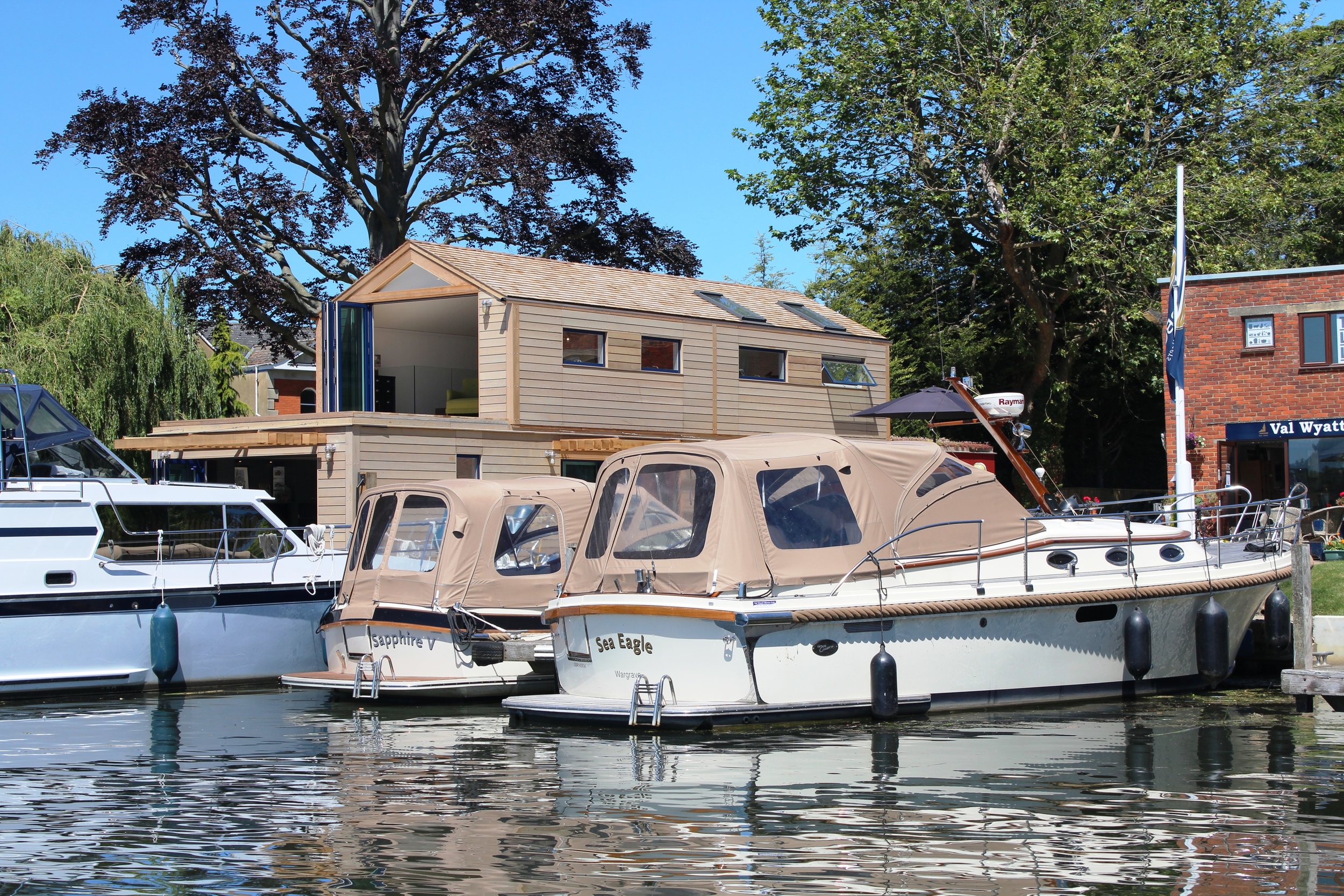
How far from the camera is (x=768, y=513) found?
13.0 metres

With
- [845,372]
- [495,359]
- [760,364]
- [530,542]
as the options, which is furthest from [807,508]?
[845,372]

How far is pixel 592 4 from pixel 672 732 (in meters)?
28.3

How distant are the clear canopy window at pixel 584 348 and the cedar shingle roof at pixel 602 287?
0.53 meters

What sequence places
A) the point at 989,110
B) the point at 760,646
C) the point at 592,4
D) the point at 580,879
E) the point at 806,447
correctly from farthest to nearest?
the point at 592,4 < the point at 989,110 < the point at 806,447 < the point at 760,646 < the point at 580,879

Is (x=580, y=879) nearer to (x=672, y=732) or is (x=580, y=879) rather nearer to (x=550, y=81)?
(x=672, y=732)

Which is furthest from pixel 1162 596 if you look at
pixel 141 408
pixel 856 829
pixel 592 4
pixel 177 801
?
pixel 592 4

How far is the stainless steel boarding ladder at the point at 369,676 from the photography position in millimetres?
15078

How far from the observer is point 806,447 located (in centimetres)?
1365

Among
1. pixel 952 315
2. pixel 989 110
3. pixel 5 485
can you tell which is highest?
pixel 989 110

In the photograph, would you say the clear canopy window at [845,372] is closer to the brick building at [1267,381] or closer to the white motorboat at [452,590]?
the brick building at [1267,381]

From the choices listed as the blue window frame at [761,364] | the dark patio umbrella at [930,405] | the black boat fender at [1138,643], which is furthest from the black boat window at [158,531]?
the blue window frame at [761,364]

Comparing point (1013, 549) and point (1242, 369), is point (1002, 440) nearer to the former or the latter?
point (1013, 549)

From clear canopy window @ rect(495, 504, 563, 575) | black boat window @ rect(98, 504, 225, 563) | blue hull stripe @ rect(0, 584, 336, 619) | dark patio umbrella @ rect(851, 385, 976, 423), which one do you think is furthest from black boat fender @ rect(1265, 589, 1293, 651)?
black boat window @ rect(98, 504, 225, 563)

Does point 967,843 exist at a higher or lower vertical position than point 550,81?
lower
